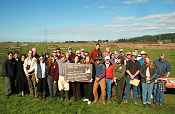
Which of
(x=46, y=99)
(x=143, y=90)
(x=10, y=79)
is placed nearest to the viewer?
(x=143, y=90)

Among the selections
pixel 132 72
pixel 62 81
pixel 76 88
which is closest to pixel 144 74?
pixel 132 72

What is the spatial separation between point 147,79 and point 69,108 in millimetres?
3175

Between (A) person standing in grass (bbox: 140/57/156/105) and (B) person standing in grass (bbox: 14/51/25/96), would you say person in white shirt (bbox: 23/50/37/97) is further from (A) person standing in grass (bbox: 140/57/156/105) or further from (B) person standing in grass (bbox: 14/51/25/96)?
(A) person standing in grass (bbox: 140/57/156/105)

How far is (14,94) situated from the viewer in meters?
14.2

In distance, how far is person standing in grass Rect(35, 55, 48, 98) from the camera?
42.2 ft

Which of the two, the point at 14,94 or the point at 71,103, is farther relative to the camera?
the point at 14,94

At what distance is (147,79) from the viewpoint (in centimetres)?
1195

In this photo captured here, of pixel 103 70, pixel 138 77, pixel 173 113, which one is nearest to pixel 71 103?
pixel 103 70

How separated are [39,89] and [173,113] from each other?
5.60 metres

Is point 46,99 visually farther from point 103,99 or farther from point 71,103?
point 103,99

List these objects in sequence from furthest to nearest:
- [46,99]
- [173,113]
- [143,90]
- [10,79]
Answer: [10,79] < [46,99] < [143,90] < [173,113]

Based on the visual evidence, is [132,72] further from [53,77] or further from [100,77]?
[53,77]

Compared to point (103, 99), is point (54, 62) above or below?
above

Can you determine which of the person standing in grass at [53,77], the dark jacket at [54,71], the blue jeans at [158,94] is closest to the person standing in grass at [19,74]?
the person standing in grass at [53,77]
